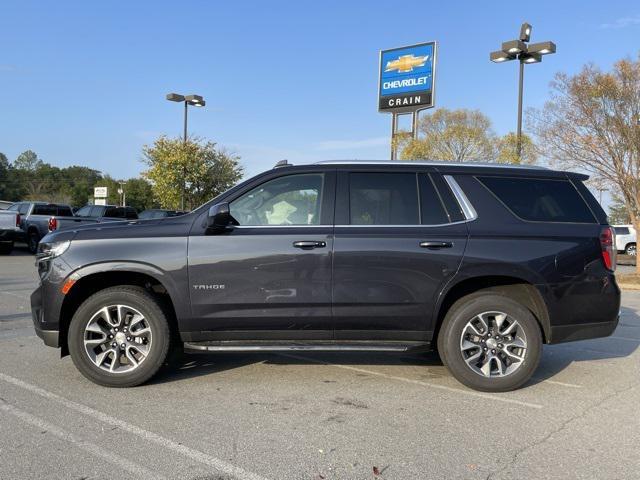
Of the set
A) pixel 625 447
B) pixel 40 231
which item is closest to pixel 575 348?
Answer: pixel 625 447

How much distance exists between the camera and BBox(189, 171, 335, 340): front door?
4586 millimetres

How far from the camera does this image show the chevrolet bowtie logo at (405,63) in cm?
2272

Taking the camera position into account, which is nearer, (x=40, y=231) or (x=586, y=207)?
(x=586, y=207)

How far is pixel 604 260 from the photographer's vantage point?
15.7 ft

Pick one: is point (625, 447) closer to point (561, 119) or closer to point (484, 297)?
point (484, 297)

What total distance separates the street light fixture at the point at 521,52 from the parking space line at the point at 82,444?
14.9 m

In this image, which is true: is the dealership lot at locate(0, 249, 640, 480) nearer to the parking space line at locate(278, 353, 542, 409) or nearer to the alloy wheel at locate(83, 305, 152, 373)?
the parking space line at locate(278, 353, 542, 409)

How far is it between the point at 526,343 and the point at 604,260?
40.4 inches

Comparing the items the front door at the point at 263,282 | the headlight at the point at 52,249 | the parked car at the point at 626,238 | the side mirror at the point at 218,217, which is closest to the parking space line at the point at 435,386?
the front door at the point at 263,282

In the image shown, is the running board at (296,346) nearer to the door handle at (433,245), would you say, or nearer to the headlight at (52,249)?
the door handle at (433,245)

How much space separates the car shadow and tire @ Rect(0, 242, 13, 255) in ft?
49.0

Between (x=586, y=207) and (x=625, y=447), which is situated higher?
(x=586, y=207)

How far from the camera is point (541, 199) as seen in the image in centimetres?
495

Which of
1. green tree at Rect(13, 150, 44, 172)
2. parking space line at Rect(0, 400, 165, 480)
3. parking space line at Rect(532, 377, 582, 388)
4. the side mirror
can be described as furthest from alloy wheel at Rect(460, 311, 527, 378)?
green tree at Rect(13, 150, 44, 172)
